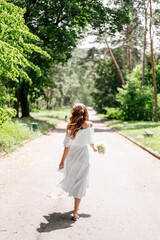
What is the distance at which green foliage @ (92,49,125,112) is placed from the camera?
39.7 metres

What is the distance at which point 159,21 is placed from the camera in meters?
23.4

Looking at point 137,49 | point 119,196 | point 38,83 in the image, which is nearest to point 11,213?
point 119,196

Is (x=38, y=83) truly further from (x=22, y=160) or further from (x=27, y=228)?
(x=27, y=228)

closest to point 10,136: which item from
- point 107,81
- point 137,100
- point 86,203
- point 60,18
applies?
point 86,203

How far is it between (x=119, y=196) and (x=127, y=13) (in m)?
19.6

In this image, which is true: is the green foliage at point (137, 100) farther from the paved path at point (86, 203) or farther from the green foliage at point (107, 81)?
the paved path at point (86, 203)

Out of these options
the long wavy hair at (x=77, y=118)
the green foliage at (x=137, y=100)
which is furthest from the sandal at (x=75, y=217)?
the green foliage at (x=137, y=100)

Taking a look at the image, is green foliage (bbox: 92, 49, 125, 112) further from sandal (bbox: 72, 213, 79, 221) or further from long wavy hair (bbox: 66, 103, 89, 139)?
sandal (bbox: 72, 213, 79, 221)

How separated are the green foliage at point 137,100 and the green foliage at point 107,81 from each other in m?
9.96

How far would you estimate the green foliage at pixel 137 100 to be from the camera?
2870 centimetres

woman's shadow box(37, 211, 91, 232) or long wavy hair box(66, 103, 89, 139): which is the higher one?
long wavy hair box(66, 103, 89, 139)

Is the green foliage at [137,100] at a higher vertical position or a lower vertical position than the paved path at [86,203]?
higher

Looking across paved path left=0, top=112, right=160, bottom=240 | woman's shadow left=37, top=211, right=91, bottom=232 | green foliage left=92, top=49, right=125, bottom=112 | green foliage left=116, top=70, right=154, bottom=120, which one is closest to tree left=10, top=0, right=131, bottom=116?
green foliage left=116, top=70, right=154, bottom=120

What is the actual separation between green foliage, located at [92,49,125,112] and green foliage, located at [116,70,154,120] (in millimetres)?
9958
